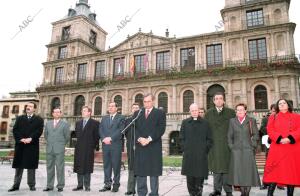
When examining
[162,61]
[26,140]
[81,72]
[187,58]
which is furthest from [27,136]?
[81,72]

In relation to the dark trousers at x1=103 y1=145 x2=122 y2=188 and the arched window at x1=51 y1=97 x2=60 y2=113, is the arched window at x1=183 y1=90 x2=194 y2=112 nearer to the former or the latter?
the arched window at x1=51 y1=97 x2=60 y2=113

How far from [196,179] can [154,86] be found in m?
21.0

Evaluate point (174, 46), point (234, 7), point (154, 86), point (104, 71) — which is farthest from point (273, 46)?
point (104, 71)

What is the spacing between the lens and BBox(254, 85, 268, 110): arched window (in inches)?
885

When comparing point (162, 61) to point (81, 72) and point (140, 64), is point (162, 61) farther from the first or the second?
point (81, 72)

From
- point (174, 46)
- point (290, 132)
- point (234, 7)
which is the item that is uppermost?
point (234, 7)

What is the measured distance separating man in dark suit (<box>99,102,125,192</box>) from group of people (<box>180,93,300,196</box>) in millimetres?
1815

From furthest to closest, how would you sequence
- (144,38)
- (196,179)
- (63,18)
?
1. (63,18)
2. (144,38)
3. (196,179)

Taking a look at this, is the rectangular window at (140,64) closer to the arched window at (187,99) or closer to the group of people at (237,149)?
the arched window at (187,99)

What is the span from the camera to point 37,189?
253 inches

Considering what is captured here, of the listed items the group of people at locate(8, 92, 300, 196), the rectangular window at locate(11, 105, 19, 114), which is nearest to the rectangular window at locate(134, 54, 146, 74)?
the group of people at locate(8, 92, 300, 196)

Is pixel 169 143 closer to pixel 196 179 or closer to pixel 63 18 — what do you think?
pixel 196 179

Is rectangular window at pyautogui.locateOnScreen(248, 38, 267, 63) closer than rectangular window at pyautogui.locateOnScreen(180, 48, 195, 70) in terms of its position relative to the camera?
Yes

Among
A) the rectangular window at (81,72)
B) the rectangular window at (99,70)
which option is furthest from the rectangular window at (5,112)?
the rectangular window at (99,70)
